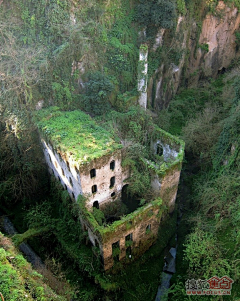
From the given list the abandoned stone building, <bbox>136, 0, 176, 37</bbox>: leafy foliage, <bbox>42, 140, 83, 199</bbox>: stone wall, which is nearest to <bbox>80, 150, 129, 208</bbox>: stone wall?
the abandoned stone building

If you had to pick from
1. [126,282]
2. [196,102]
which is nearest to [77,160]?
[126,282]

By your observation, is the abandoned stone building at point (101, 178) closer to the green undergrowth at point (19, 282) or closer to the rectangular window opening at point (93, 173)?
the rectangular window opening at point (93, 173)

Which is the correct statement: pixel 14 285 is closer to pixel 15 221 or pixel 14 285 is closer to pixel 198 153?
pixel 15 221

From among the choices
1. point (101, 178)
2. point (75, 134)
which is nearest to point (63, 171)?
point (75, 134)

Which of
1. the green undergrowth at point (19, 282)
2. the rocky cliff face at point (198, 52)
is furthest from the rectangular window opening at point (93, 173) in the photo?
the rocky cliff face at point (198, 52)

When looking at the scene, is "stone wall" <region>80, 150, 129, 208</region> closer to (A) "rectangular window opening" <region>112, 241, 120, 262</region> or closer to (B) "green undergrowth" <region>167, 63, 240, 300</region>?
(A) "rectangular window opening" <region>112, 241, 120, 262</region>

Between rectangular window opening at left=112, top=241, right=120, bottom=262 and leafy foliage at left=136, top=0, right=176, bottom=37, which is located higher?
leafy foliage at left=136, top=0, right=176, bottom=37

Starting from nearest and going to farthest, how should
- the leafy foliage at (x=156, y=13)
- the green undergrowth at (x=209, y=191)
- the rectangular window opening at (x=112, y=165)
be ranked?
the green undergrowth at (x=209, y=191), the rectangular window opening at (x=112, y=165), the leafy foliage at (x=156, y=13)

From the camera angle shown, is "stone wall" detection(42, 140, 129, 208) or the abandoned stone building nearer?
the abandoned stone building
